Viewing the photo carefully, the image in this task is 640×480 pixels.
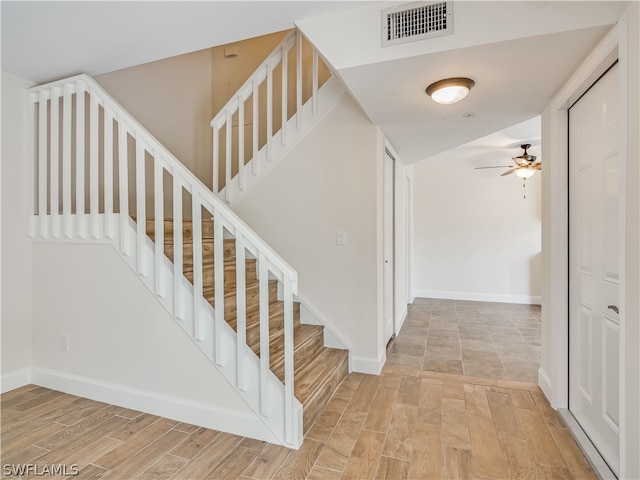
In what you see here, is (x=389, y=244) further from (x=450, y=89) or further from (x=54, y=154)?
(x=54, y=154)

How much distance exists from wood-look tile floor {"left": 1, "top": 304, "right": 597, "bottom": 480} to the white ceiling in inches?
86.9

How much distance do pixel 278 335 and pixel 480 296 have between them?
15.1ft

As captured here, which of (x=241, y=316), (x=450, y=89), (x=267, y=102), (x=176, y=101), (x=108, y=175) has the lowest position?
(x=241, y=316)

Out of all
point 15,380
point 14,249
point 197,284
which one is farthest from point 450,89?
point 15,380

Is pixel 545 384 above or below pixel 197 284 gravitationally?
below

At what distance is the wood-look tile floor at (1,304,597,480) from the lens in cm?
179

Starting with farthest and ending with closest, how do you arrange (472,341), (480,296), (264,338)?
A: (480,296)
(472,341)
(264,338)

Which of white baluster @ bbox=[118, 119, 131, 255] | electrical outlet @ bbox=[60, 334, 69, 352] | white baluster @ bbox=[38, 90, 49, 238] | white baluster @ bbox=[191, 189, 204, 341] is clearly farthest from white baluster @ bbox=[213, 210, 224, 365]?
white baluster @ bbox=[38, 90, 49, 238]

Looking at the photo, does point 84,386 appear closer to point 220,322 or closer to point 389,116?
point 220,322

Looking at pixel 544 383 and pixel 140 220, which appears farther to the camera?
pixel 544 383

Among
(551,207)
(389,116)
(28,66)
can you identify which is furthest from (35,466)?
(551,207)

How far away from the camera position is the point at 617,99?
1707mm

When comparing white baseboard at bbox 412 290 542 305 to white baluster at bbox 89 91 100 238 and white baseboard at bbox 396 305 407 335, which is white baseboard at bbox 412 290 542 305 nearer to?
white baseboard at bbox 396 305 407 335

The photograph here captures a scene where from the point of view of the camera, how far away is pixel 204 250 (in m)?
2.78
